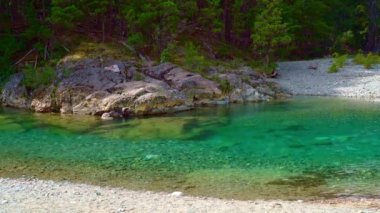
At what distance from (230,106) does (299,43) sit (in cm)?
2307

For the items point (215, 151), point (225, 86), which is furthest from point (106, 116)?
point (215, 151)

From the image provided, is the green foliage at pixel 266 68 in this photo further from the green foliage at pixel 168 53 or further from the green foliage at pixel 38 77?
the green foliage at pixel 38 77

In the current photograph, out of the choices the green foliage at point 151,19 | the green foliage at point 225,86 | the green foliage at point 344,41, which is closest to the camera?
the green foliage at point 225,86

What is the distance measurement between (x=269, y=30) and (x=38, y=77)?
49.5ft

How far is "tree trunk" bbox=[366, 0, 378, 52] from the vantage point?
50031mm

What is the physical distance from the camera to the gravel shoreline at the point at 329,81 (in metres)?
27.2

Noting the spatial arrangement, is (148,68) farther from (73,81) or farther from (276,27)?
(276,27)

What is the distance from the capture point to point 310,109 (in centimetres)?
2252

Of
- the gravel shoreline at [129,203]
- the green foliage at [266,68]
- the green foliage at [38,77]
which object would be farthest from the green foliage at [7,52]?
the gravel shoreline at [129,203]

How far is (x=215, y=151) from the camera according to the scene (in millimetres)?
14938

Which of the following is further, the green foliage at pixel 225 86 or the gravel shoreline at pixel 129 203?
the green foliage at pixel 225 86

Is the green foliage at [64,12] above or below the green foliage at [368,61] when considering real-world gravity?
above

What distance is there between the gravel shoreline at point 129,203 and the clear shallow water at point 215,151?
75 centimetres

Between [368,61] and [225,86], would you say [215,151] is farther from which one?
[368,61]
